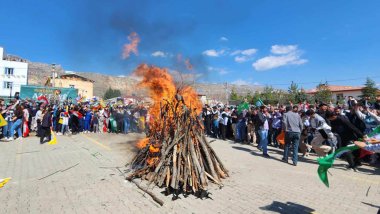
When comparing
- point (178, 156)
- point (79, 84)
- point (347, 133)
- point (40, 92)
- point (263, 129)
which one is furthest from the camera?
point (79, 84)

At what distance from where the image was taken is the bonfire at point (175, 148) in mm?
6129

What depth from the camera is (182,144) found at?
6.70 m

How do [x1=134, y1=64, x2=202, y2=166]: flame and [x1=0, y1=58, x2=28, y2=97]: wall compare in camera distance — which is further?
[x1=0, y1=58, x2=28, y2=97]: wall

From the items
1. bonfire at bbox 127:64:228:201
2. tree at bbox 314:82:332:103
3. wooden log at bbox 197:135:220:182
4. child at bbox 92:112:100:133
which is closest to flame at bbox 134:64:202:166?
bonfire at bbox 127:64:228:201

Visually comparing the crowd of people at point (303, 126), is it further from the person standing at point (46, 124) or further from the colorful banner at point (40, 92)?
the colorful banner at point (40, 92)

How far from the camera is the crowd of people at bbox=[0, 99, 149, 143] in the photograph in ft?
47.9

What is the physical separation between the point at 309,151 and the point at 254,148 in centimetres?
232

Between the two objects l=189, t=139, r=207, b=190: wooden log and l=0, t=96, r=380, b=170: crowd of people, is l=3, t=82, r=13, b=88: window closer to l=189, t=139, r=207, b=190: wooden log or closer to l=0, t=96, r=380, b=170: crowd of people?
l=0, t=96, r=380, b=170: crowd of people

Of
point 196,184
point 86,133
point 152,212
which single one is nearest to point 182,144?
point 196,184

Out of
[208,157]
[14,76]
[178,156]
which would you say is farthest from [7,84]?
[208,157]

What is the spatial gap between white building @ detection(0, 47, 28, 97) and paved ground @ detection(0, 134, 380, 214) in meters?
54.6

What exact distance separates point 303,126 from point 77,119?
516 inches

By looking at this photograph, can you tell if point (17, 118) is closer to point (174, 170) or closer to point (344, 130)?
point (174, 170)

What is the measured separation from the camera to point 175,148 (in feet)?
21.6
